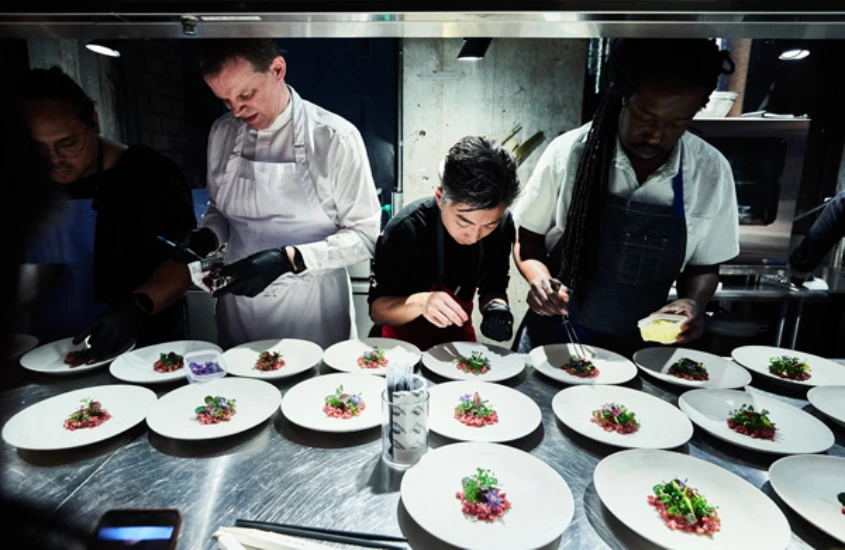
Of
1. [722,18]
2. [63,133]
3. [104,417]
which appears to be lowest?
[104,417]

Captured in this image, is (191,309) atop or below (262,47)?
below

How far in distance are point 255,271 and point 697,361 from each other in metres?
1.73

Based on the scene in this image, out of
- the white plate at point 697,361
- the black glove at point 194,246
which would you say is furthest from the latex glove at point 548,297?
the black glove at point 194,246

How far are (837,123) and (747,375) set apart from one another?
2.62 m

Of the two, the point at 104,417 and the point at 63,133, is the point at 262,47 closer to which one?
the point at 63,133

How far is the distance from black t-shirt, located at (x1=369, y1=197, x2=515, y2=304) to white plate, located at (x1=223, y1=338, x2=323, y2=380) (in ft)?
1.37

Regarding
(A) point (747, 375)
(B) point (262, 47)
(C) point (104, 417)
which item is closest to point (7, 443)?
(C) point (104, 417)

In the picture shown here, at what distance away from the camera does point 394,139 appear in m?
2.05

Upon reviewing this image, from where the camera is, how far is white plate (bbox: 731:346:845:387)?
1.60 m

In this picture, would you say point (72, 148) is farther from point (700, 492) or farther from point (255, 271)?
point (700, 492)

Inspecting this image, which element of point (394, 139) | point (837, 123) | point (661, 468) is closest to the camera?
point (661, 468)

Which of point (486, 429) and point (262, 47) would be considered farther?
point (262, 47)

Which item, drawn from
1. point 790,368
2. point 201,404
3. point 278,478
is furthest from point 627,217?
point 201,404

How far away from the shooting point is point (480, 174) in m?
1.73
